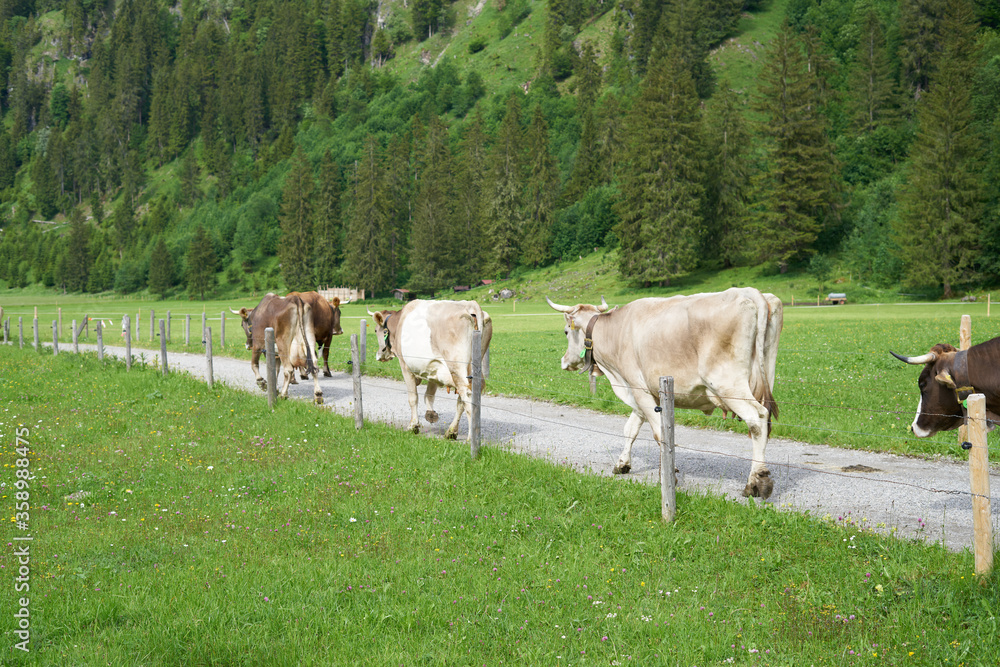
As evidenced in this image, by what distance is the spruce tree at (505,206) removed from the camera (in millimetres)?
92125

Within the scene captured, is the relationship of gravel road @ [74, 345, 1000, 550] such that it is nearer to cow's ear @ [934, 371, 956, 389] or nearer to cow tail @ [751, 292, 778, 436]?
cow tail @ [751, 292, 778, 436]

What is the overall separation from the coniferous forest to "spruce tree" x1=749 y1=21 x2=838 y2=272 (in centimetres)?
25

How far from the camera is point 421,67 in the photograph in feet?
644

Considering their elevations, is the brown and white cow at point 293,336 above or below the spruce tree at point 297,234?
below

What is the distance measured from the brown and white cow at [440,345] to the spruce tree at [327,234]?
9071 centimetres

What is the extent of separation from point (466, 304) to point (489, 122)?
14342 centimetres

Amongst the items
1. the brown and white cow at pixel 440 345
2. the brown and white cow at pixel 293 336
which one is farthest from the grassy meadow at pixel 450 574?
the brown and white cow at pixel 293 336

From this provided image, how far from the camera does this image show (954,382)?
813 cm

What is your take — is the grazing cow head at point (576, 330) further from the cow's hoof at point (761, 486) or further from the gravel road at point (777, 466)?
the cow's hoof at point (761, 486)

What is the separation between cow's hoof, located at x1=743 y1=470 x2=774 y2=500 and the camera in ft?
27.9

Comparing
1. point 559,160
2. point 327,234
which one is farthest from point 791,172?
point 327,234

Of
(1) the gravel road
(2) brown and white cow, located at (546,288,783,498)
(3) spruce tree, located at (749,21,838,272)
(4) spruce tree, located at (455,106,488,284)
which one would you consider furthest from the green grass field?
(4) spruce tree, located at (455,106,488,284)

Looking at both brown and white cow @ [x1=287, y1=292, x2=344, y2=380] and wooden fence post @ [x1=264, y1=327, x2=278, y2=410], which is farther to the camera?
brown and white cow @ [x1=287, y1=292, x2=344, y2=380]

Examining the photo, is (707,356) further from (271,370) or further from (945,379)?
(271,370)
